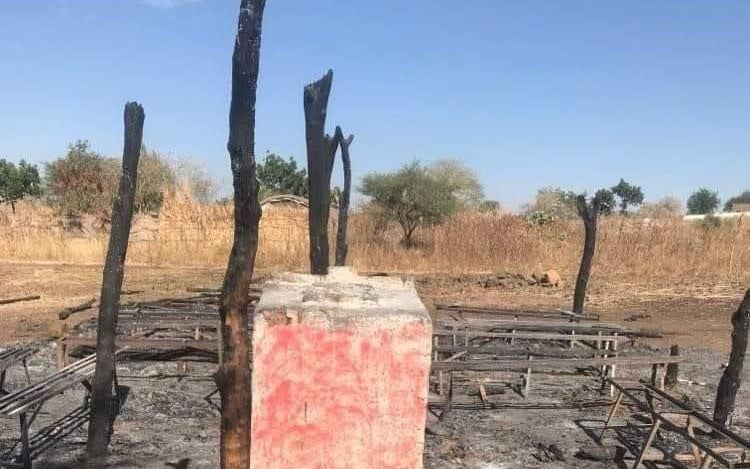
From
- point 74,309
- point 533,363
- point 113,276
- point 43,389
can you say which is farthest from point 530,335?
point 74,309

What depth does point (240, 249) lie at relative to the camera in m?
4.29

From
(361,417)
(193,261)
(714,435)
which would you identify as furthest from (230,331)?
(193,261)

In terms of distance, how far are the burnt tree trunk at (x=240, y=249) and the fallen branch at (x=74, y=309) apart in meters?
10.3

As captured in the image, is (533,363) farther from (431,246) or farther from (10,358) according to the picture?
(431,246)

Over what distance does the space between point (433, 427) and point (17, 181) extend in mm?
33921

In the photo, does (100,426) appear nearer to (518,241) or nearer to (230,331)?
(230,331)

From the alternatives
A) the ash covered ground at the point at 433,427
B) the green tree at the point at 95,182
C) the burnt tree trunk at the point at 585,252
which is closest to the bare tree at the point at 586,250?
the burnt tree trunk at the point at 585,252

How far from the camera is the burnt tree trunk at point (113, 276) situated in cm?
627

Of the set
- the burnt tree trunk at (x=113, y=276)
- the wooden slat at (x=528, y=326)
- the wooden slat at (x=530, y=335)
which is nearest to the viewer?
the burnt tree trunk at (x=113, y=276)

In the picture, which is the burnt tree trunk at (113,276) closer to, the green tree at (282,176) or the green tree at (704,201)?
the green tree at (282,176)

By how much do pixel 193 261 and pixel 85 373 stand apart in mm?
15535

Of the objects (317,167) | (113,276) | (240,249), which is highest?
(317,167)

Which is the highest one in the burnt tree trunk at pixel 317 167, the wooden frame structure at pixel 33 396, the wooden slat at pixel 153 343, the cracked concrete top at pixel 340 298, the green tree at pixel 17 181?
the green tree at pixel 17 181

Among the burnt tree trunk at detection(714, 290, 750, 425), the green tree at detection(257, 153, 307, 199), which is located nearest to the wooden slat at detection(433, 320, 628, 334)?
the burnt tree trunk at detection(714, 290, 750, 425)
